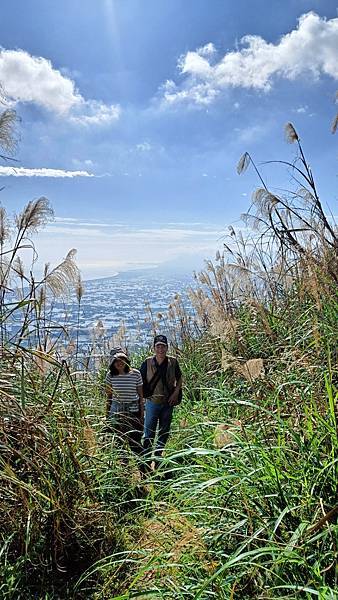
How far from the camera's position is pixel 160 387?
209 inches

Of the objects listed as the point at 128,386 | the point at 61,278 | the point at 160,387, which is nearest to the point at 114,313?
the point at 160,387

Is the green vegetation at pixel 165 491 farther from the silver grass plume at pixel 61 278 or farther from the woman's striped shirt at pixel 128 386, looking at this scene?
the woman's striped shirt at pixel 128 386

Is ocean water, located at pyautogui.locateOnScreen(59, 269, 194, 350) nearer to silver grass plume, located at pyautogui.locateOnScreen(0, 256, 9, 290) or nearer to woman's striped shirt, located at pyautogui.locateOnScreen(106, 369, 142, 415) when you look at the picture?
woman's striped shirt, located at pyautogui.locateOnScreen(106, 369, 142, 415)

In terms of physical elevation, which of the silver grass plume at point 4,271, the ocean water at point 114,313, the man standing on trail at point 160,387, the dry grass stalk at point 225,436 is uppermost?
the silver grass plume at point 4,271

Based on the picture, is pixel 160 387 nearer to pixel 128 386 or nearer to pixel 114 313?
pixel 128 386

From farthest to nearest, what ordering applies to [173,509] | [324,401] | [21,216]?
1. [21,216]
2. [324,401]
3. [173,509]

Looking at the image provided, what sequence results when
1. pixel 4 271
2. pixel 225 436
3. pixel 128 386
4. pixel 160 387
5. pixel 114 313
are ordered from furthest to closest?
1. pixel 114 313
2. pixel 160 387
3. pixel 128 386
4. pixel 4 271
5. pixel 225 436

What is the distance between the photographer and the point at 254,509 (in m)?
2.13

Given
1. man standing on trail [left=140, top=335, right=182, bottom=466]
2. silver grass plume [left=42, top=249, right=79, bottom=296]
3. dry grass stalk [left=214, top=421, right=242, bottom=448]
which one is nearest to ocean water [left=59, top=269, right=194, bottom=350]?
man standing on trail [left=140, top=335, right=182, bottom=466]

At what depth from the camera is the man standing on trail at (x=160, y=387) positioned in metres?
5.29

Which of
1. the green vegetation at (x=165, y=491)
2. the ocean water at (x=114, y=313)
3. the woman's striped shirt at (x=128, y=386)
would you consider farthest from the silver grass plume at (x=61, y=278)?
the ocean water at (x=114, y=313)

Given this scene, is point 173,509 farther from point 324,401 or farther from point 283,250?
point 283,250

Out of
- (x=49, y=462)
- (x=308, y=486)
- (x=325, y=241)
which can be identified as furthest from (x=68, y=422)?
(x=325, y=241)

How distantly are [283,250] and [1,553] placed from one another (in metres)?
3.77
